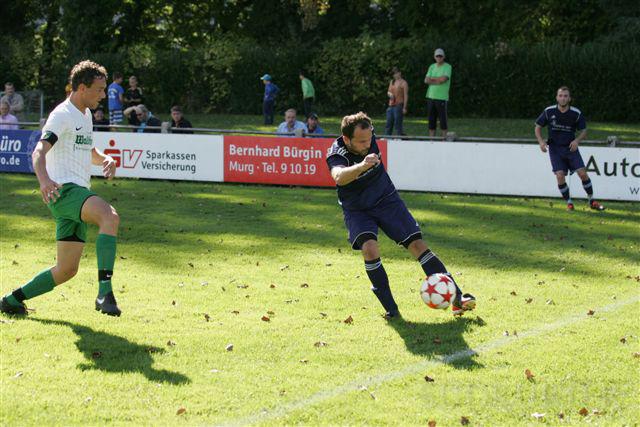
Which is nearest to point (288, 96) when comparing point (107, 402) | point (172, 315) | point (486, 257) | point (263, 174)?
point (263, 174)

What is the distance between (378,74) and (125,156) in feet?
48.8

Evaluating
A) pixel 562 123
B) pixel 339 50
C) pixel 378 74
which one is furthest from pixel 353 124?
pixel 339 50

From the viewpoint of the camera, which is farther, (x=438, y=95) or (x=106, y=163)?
(x=438, y=95)

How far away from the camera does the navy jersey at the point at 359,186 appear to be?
332 inches

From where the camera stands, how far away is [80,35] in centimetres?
3700

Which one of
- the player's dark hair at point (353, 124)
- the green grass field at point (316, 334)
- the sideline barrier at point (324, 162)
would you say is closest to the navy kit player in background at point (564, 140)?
the sideline barrier at point (324, 162)

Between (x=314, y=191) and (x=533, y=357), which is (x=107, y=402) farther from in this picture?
(x=314, y=191)

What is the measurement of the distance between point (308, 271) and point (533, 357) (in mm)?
4117

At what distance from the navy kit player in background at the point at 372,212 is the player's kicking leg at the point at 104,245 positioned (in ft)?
6.31

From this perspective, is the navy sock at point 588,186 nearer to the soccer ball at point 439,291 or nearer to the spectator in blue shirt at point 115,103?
the soccer ball at point 439,291

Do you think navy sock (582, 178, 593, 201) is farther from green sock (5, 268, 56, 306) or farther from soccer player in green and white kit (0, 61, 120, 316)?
green sock (5, 268, 56, 306)

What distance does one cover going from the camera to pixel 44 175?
7488 mm

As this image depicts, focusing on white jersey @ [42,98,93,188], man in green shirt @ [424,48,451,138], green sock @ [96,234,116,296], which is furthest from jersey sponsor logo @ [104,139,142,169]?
green sock @ [96,234,116,296]

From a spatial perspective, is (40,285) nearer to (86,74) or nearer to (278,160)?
(86,74)
